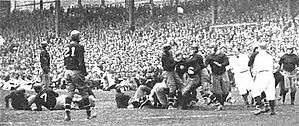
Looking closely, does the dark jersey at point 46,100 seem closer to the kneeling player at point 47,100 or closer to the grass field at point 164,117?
the kneeling player at point 47,100

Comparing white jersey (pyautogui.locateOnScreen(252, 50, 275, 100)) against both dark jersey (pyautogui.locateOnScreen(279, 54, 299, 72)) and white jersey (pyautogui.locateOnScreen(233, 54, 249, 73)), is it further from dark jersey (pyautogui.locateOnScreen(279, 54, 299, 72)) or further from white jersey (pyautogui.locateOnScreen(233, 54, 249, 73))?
dark jersey (pyautogui.locateOnScreen(279, 54, 299, 72))

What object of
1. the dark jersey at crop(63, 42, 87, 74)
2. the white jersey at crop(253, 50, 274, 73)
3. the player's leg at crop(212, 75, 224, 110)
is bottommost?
the player's leg at crop(212, 75, 224, 110)

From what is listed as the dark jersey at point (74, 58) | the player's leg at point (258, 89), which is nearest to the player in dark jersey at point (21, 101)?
the dark jersey at point (74, 58)

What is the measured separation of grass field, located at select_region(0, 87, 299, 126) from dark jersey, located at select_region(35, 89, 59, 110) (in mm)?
530

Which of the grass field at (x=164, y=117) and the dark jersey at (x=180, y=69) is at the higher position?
the dark jersey at (x=180, y=69)

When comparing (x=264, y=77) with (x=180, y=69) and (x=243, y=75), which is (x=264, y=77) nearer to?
(x=180, y=69)

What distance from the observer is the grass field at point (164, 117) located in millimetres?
12164

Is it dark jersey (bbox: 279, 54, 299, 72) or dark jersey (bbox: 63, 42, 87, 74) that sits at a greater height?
dark jersey (bbox: 63, 42, 87, 74)

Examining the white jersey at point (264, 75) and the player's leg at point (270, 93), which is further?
the white jersey at point (264, 75)

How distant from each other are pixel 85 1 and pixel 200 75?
37.8m

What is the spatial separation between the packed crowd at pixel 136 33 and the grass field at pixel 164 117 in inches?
506

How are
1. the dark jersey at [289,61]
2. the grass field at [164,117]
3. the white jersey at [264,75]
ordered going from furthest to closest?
the dark jersey at [289,61] → the white jersey at [264,75] → the grass field at [164,117]

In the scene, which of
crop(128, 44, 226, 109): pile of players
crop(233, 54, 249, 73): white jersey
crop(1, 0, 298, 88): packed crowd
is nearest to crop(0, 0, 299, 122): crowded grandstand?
crop(1, 0, 298, 88): packed crowd

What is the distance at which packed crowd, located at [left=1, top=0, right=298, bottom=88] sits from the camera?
31.6m
